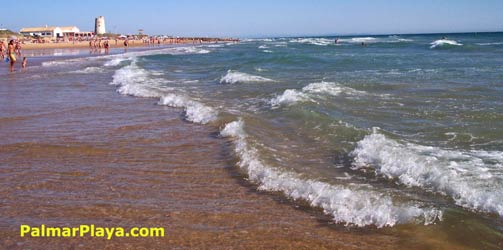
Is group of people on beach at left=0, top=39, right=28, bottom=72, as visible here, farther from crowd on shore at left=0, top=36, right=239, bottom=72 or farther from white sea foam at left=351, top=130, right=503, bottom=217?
white sea foam at left=351, top=130, right=503, bottom=217

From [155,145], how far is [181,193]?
267 cm

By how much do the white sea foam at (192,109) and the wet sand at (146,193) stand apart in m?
0.61

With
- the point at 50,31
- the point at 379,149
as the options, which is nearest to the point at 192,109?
the point at 379,149

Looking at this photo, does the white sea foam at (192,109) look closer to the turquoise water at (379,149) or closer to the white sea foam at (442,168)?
the turquoise water at (379,149)

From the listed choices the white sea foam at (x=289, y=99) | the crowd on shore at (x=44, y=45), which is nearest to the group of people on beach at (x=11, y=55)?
the crowd on shore at (x=44, y=45)

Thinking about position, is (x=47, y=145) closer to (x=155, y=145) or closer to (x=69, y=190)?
(x=155, y=145)

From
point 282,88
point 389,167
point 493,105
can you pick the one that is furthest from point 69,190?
point 282,88

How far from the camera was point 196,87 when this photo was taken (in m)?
18.0

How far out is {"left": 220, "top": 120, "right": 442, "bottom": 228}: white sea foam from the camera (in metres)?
4.80

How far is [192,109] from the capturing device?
1159 cm

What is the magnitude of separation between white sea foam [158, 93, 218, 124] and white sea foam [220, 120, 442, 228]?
3.90 meters

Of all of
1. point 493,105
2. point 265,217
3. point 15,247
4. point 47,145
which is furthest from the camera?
point 493,105

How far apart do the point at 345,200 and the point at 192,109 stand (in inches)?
273

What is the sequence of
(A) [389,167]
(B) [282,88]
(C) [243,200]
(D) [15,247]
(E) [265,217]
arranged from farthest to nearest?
(B) [282,88] < (A) [389,167] < (C) [243,200] < (E) [265,217] < (D) [15,247]
